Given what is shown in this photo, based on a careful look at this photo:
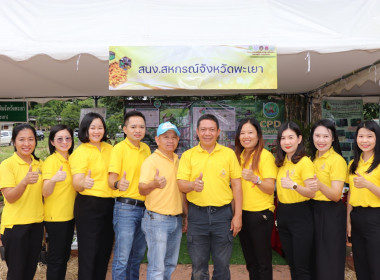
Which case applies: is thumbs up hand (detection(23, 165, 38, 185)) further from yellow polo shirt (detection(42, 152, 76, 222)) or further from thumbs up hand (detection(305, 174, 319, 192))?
thumbs up hand (detection(305, 174, 319, 192))

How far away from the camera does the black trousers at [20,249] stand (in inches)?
103

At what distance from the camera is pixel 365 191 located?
2.60 meters

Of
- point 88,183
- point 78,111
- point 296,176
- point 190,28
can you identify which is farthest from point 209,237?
point 78,111

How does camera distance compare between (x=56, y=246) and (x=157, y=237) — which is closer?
(x=157, y=237)

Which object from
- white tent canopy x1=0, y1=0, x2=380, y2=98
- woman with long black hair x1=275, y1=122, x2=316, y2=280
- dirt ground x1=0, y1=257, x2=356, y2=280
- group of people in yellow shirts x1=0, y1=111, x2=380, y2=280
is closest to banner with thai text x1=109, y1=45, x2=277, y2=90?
white tent canopy x1=0, y1=0, x2=380, y2=98

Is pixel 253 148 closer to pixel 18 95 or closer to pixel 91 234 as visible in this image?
pixel 91 234

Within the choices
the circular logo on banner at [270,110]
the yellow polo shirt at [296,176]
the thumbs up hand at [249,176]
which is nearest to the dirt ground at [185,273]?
the yellow polo shirt at [296,176]

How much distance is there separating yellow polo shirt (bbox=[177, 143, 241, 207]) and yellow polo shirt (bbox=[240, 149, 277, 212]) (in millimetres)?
161

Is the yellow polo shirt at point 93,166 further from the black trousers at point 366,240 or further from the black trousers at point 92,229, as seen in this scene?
the black trousers at point 366,240

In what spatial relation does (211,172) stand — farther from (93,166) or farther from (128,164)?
(93,166)

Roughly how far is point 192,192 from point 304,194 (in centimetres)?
96

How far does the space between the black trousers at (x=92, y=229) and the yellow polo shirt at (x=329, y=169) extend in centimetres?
194

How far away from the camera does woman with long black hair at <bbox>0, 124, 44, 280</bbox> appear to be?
2.61m

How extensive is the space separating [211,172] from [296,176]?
0.76 m
